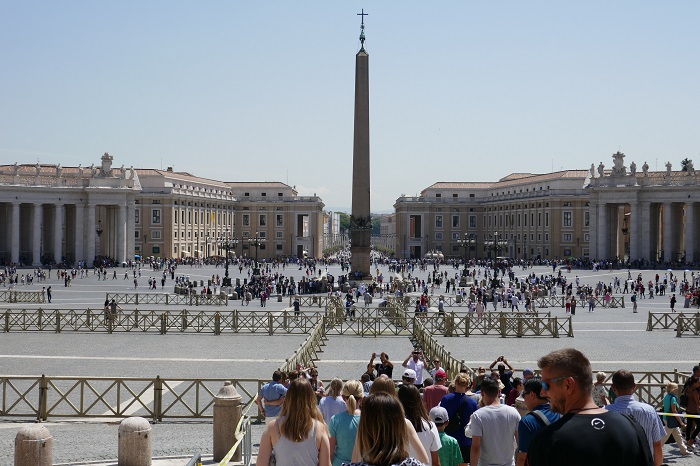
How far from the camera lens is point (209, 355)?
2278 centimetres

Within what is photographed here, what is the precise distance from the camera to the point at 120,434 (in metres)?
10.1

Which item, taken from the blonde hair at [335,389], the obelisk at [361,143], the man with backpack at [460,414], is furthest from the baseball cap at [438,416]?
the obelisk at [361,143]

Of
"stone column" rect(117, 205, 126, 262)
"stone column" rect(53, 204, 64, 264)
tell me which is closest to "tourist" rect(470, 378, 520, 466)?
"stone column" rect(53, 204, 64, 264)

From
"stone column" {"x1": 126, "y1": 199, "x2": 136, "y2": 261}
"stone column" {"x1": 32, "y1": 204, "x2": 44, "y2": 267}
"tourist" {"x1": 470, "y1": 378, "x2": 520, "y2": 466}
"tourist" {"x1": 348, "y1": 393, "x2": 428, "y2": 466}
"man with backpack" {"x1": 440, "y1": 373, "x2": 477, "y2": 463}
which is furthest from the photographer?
"stone column" {"x1": 126, "y1": 199, "x2": 136, "y2": 261}

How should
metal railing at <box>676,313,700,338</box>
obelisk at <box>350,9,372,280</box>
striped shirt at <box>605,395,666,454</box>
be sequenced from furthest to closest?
obelisk at <box>350,9,372,280</box>
metal railing at <box>676,313,700,338</box>
striped shirt at <box>605,395,666,454</box>

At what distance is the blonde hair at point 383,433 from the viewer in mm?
4414

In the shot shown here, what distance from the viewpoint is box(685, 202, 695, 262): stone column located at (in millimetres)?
80312

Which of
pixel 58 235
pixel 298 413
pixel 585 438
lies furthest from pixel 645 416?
pixel 58 235

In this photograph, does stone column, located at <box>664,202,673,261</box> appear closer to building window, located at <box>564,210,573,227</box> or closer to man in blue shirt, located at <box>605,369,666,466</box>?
building window, located at <box>564,210,573,227</box>

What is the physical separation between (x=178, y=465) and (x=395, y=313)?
21.3 metres

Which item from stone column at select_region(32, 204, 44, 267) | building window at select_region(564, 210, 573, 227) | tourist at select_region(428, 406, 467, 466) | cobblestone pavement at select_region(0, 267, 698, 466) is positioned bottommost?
cobblestone pavement at select_region(0, 267, 698, 466)

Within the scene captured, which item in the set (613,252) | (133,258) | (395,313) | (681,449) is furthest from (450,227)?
(681,449)

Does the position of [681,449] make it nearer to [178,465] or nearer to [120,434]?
[178,465]

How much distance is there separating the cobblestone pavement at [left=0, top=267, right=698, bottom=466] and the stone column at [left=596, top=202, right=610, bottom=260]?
5584 cm
